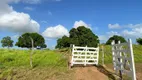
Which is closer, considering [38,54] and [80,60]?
[80,60]

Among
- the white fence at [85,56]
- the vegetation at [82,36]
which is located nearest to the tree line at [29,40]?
the vegetation at [82,36]

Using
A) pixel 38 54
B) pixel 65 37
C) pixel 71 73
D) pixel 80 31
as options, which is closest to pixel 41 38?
pixel 65 37

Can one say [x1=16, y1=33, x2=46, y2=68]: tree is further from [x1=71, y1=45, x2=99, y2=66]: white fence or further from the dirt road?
the dirt road

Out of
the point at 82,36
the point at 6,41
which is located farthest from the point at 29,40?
the point at 6,41

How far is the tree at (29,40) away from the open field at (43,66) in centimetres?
2459

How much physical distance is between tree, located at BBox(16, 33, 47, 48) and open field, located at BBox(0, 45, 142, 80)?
80.7 feet

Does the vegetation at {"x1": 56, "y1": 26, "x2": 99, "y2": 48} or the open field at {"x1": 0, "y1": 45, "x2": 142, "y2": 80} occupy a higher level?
the vegetation at {"x1": 56, "y1": 26, "x2": 99, "y2": 48}

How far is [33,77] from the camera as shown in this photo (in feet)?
53.4

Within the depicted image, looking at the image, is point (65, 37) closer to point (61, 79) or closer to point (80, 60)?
point (80, 60)

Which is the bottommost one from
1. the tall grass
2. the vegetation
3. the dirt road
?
the dirt road

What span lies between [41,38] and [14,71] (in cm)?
5126

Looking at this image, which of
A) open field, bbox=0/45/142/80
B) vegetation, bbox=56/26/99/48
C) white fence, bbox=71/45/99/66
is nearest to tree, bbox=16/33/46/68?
vegetation, bbox=56/26/99/48

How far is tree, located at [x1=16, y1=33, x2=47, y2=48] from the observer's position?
213ft

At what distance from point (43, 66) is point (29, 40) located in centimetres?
4338
